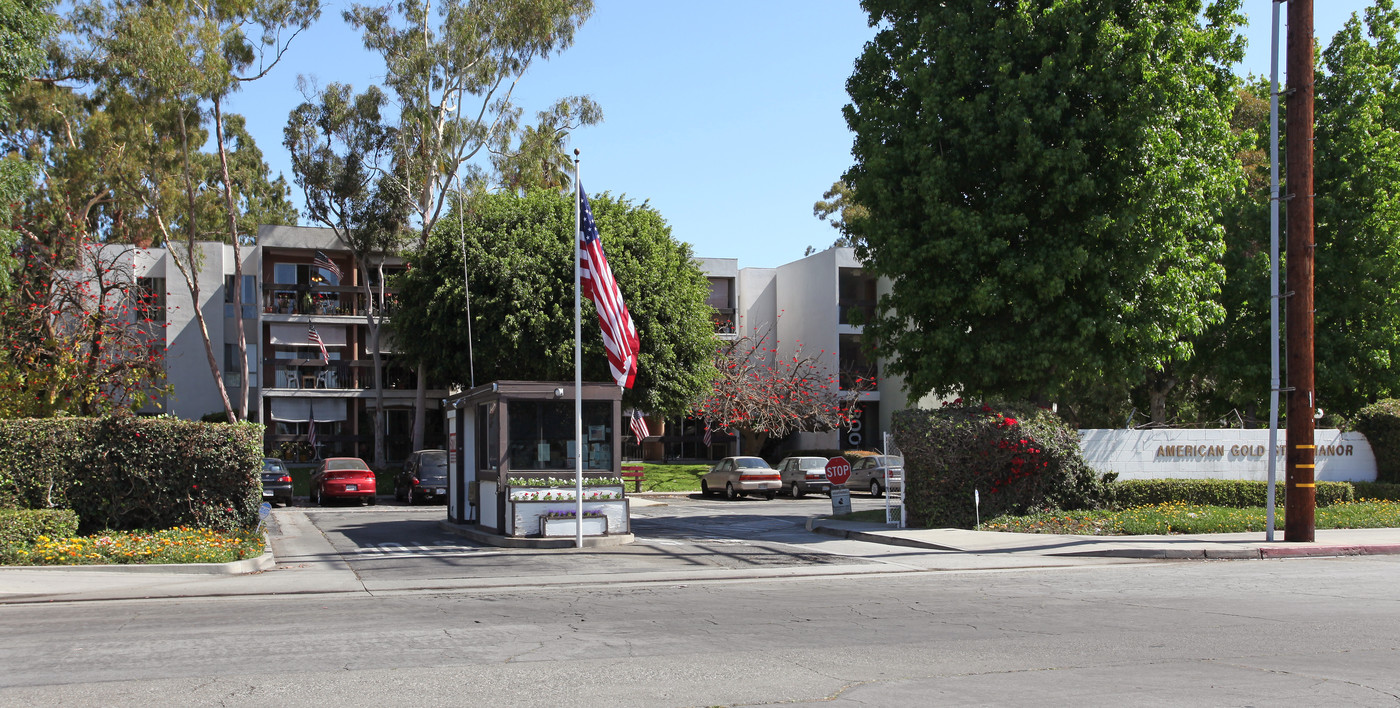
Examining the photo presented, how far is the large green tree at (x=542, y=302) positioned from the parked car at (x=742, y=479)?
338 centimetres

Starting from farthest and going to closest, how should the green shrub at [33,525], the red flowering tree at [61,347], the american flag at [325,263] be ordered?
the american flag at [325,263], the red flowering tree at [61,347], the green shrub at [33,525]

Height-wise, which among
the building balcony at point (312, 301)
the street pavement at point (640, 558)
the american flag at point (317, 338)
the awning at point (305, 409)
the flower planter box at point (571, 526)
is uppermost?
the building balcony at point (312, 301)

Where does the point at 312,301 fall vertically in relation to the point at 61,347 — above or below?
above

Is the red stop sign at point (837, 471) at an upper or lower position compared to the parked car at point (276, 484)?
upper

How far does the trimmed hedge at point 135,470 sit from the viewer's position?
56.5 ft

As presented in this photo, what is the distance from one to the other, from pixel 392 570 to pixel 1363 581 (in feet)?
42.7

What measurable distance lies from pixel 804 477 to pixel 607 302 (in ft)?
63.7

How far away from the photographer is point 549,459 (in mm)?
19844

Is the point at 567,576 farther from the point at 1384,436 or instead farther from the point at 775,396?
the point at 775,396

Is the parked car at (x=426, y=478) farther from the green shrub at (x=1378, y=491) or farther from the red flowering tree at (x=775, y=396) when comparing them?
the green shrub at (x=1378, y=491)

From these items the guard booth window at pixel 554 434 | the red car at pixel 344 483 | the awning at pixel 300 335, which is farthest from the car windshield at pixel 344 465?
the guard booth window at pixel 554 434

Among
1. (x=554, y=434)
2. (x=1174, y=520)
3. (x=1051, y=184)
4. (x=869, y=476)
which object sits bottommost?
(x=869, y=476)

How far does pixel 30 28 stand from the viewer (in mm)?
18922

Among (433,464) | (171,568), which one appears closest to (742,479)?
(433,464)
